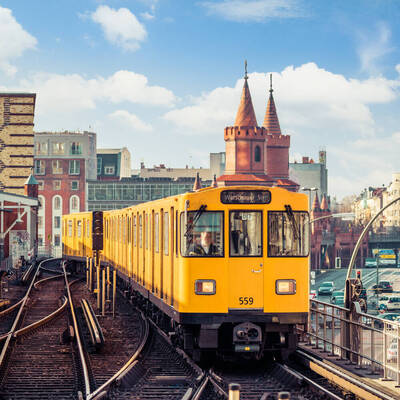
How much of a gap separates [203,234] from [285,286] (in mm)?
1728

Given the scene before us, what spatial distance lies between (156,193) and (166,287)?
89057mm

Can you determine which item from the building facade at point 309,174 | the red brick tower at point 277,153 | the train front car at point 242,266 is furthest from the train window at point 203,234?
the building facade at point 309,174

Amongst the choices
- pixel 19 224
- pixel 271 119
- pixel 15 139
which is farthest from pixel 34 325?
pixel 271 119

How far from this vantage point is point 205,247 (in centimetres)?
1341

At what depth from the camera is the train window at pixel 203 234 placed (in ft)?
43.9

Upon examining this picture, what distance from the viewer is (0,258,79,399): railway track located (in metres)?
12.0

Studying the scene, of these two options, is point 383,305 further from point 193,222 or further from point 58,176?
point 193,222

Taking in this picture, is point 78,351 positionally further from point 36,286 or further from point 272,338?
point 36,286

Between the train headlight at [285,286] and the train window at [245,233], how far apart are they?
612 mm

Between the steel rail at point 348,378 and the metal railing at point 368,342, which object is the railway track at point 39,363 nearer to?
the steel rail at point 348,378

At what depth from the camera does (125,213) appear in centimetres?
2377

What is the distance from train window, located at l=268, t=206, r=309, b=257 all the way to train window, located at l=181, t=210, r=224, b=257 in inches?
35.5

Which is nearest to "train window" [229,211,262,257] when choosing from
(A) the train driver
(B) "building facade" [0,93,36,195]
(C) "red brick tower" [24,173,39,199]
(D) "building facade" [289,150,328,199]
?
(A) the train driver

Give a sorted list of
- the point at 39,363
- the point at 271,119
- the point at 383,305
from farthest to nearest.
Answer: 1. the point at 271,119
2. the point at 383,305
3. the point at 39,363
